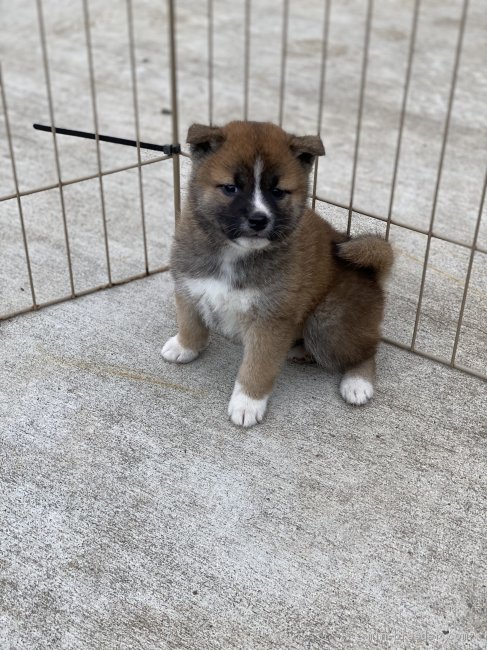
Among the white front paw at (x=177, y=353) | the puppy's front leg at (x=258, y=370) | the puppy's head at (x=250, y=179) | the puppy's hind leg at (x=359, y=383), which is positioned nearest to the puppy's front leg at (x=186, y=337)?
the white front paw at (x=177, y=353)

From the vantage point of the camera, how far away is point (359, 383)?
3.12 m

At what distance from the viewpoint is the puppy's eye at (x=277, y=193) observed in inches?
105

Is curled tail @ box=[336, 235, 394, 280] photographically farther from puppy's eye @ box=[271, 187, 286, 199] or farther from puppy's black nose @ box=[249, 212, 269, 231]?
puppy's black nose @ box=[249, 212, 269, 231]

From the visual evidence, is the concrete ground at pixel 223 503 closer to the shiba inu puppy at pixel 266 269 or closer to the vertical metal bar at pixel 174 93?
the shiba inu puppy at pixel 266 269

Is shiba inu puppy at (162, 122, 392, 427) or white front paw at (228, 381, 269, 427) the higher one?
shiba inu puppy at (162, 122, 392, 427)

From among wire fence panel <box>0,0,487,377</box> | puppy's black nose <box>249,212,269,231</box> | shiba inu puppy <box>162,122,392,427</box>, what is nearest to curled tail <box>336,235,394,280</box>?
shiba inu puppy <box>162,122,392,427</box>

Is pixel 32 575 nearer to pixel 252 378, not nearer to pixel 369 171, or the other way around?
pixel 252 378

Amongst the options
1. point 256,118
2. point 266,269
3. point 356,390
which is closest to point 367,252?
point 266,269

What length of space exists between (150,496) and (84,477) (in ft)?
0.82

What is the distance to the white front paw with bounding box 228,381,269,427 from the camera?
118 inches

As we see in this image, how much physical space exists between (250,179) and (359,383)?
0.97 m

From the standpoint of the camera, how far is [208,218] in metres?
2.75

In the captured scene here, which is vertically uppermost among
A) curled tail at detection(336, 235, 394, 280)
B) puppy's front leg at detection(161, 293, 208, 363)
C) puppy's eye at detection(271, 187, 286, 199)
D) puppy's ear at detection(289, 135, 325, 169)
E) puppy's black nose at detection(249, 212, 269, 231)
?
puppy's ear at detection(289, 135, 325, 169)

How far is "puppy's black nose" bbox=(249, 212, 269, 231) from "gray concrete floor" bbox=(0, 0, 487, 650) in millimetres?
816
